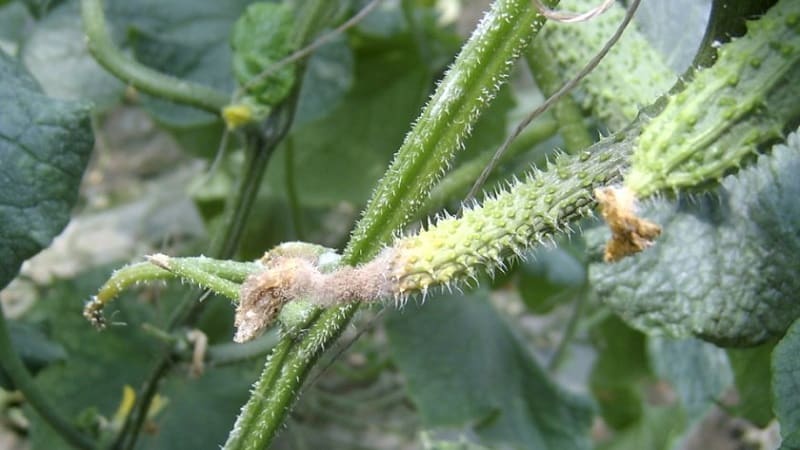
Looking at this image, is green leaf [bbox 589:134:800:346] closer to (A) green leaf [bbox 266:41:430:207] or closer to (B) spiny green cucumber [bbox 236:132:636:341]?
(B) spiny green cucumber [bbox 236:132:636:341]

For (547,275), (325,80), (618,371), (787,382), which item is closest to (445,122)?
(787,382)

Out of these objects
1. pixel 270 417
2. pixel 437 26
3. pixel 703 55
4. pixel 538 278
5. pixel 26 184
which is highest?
pixel 437 26

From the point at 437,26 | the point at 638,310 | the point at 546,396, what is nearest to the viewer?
the point at 638,310

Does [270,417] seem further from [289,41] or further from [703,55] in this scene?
[289,41]

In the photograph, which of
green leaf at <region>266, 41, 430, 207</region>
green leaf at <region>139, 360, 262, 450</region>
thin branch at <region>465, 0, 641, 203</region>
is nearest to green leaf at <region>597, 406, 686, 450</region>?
green leaf at <region>266, 41, 430, 207</region>

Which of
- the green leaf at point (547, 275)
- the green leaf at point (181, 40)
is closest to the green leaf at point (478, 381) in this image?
the green leaf at point (547, 275)

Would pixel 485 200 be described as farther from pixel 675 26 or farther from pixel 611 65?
pixel 675 26

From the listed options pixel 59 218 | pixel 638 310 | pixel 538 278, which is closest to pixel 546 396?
pixel 538 278

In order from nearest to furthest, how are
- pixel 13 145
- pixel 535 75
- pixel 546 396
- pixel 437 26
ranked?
pixel 13 145
pixel 535 75
pixel 546 396
pixel 437 26
